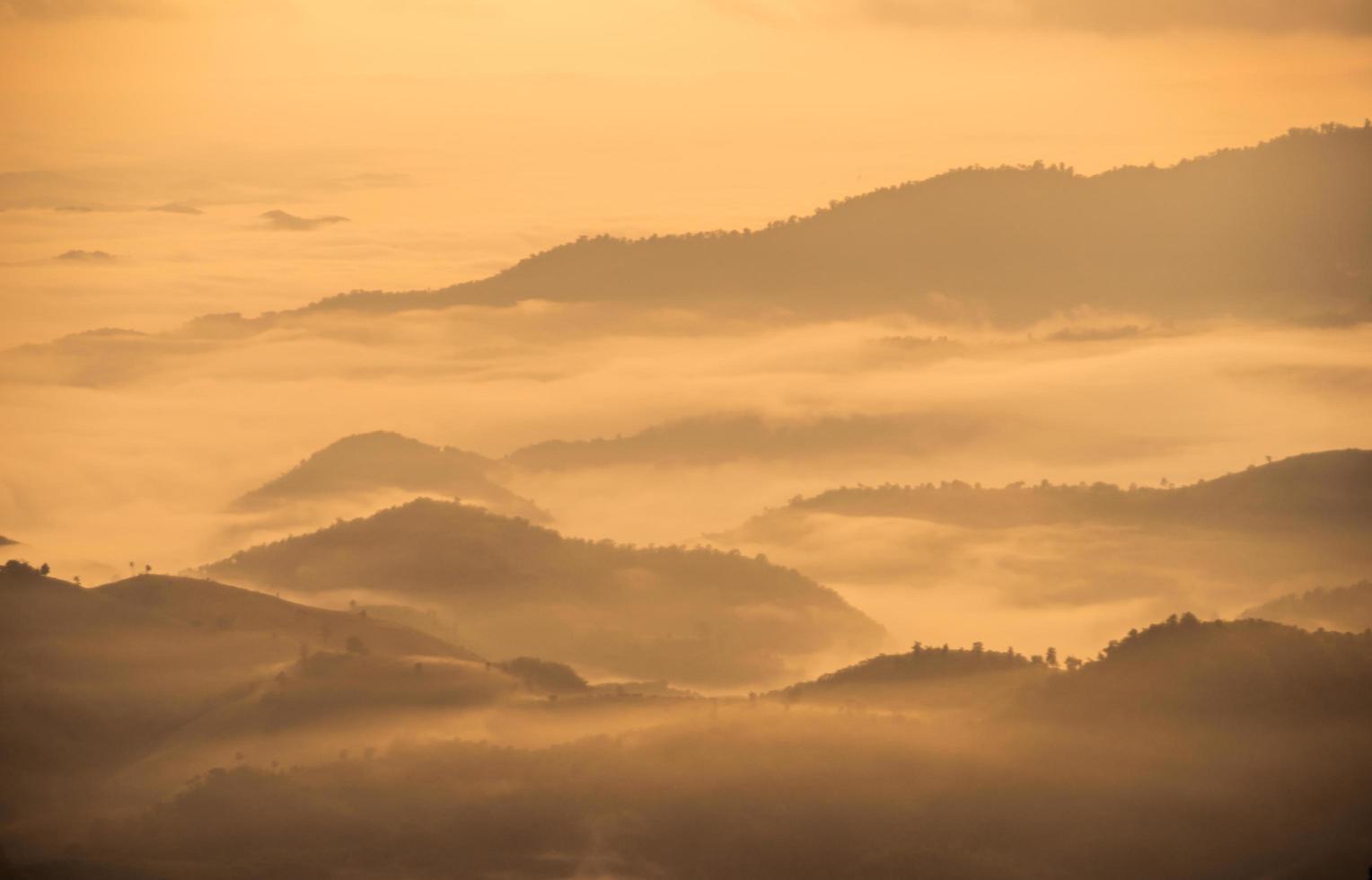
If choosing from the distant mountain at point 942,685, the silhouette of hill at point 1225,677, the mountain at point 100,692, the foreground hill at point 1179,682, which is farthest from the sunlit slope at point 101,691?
the silhouette of hill at point 1225,677

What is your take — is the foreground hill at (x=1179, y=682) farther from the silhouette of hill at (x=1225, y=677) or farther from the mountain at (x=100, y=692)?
the mountain at (x=100, y=692)

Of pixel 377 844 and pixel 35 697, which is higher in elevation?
pixel 35 697

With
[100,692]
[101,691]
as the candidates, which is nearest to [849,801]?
[100,692]

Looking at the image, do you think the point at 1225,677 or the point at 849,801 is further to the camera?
the point at 1225,677

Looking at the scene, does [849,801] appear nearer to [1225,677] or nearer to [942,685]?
[942,685]

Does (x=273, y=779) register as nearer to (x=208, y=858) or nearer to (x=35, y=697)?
(x=208, y=858)

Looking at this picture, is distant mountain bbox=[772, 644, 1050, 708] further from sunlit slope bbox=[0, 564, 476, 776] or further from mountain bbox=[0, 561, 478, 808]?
A: sunlit slope bbox=[0, 564, 476, 776]

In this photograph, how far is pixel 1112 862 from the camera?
498 ft

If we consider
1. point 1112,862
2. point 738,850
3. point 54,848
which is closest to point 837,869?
point 738,850

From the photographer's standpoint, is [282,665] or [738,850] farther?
[282,665]

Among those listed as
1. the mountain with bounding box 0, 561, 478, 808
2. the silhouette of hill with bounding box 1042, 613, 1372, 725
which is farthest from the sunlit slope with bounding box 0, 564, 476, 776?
the silhouette of hill with bounding box 1042, 613, 1372, 725

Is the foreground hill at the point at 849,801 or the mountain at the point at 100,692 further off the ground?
the mountain at the point at 100,692

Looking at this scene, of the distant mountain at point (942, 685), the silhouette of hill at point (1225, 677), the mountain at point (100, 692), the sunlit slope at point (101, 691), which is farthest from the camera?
the distant mountain at point (942, 685)

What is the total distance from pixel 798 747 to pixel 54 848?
58747 mm
